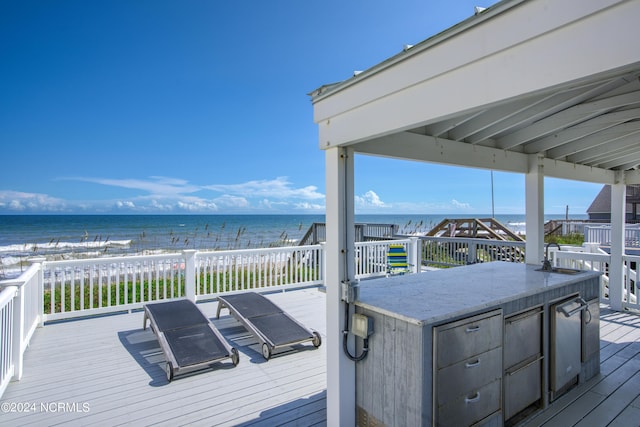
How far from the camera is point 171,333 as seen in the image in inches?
151

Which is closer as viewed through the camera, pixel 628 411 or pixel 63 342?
pixel 628 411

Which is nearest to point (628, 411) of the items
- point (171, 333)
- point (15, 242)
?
point (171, 333)

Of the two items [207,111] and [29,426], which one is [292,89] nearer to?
[207,111]

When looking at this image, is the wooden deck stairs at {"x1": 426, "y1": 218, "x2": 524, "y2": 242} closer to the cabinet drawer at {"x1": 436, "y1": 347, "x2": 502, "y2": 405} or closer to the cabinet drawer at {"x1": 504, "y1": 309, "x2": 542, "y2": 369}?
the cabinet drawer at {"x1": 504, "y1": 309, "x2": 542, "y2": 369}

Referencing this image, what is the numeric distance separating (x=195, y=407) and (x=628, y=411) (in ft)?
→ 11.4

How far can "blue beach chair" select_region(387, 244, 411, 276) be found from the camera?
24.9 ft

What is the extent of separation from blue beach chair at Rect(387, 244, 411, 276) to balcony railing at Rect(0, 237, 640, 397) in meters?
0.29

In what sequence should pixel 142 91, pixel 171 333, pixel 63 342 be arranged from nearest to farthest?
pixel 171 333 < pixel 63 342 < pixel 142 91

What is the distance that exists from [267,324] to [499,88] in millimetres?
3702

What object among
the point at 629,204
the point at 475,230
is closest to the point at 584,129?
the point at 475,230

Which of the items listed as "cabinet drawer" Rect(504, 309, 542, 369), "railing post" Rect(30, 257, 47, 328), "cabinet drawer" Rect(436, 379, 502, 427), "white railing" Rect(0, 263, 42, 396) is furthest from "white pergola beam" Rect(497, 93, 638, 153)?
"railing post" Rect(30, 257, 47, 328)

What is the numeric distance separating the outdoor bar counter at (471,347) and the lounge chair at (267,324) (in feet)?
5.01

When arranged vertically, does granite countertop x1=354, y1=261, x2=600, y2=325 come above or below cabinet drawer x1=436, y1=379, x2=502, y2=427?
above

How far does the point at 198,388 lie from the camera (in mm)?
3141
